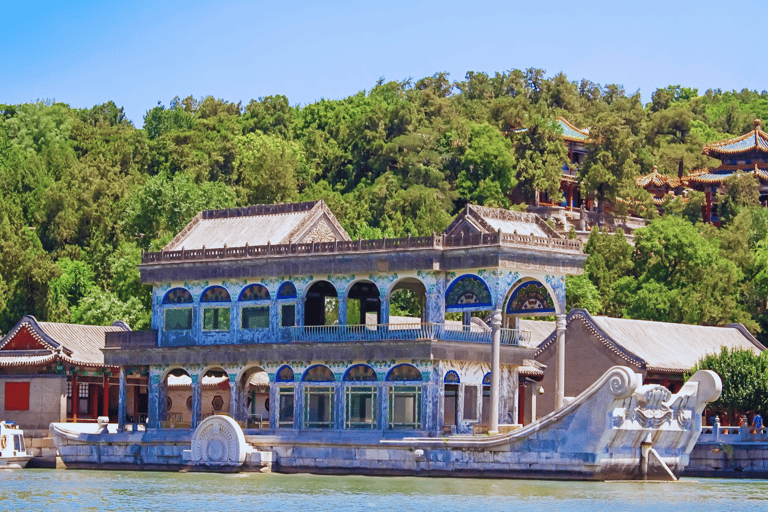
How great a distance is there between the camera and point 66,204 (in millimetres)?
84250

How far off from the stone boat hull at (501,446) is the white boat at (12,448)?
70.1 inches

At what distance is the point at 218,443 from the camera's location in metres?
48.5

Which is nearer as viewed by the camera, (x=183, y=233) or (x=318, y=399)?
(x=318, y=399)

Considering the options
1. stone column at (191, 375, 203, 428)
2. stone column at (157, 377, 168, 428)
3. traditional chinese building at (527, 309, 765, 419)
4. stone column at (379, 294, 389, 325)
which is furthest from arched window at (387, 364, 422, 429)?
traditional chinese building at (527, 309, 765, 419)

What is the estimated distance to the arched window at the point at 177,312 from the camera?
52688mm

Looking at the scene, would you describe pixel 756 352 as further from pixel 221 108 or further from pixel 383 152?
pixel 221 108

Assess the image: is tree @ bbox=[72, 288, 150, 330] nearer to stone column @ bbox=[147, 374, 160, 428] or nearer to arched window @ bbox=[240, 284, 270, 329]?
stone column @ bbox=[147, 374, 160, 428]

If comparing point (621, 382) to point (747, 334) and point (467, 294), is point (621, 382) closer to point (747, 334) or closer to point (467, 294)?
point (467, 294)

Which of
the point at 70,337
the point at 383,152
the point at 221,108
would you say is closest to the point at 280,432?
the point at 70,337

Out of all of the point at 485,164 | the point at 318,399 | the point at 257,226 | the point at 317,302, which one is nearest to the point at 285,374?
the point at 318,399

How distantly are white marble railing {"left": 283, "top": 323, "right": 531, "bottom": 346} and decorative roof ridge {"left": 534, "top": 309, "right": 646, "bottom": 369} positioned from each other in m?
8.82

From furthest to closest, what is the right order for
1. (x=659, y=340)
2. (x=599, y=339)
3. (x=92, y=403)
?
1. (x=659, y=340)
2. (x=599, y=339)
3. (x=92, y=403)

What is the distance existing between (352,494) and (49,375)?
19092mm

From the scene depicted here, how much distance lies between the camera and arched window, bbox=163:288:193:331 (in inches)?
2074
